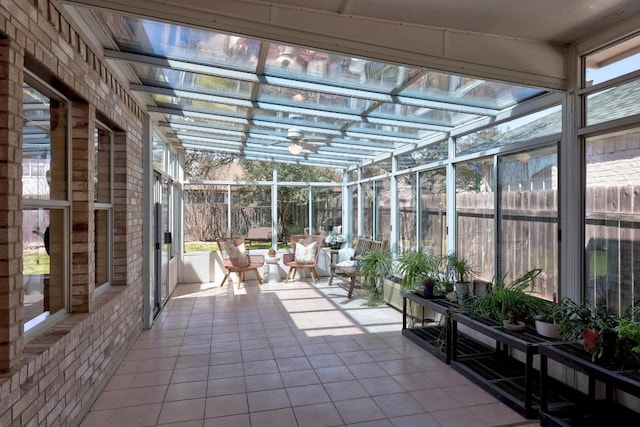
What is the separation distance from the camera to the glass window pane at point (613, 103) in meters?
2.46

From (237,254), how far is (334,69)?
451 centimetres

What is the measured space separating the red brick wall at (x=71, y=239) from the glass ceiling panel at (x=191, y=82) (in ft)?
0.84

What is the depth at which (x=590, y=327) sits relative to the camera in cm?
229

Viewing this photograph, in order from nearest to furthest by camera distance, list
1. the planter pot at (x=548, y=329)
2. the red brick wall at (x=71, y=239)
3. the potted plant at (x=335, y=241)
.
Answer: the red brick wall at (x=71, y=239) → the planter pot at (x=548, y=329) → the potted plant at (x=335, y=241)

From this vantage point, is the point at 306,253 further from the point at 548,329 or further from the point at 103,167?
the point at 548,329

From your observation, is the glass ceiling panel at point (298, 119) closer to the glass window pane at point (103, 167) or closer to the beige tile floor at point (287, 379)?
the glass window pane at point (103, 167)

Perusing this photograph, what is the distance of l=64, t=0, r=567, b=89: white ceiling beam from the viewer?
7.24ft

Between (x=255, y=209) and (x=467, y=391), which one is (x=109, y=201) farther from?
(x=255, y=209)

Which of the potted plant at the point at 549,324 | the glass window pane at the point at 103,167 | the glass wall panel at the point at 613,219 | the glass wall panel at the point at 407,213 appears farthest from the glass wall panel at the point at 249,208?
the glass wall panel at the point at 613,219

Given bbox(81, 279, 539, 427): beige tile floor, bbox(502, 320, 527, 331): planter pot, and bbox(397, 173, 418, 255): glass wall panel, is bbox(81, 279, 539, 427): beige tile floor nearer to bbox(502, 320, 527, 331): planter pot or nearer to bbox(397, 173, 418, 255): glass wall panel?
bbox(502, 320, 527, 331): planter pot

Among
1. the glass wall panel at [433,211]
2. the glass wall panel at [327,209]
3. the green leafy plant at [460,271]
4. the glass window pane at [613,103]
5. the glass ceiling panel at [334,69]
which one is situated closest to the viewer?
the glass window pane at [613,103]

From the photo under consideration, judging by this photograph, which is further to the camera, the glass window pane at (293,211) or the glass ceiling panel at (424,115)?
the glass window pane at (293,211)

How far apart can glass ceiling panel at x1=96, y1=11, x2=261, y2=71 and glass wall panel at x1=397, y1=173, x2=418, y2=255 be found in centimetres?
328

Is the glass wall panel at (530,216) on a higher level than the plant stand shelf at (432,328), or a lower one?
higher
